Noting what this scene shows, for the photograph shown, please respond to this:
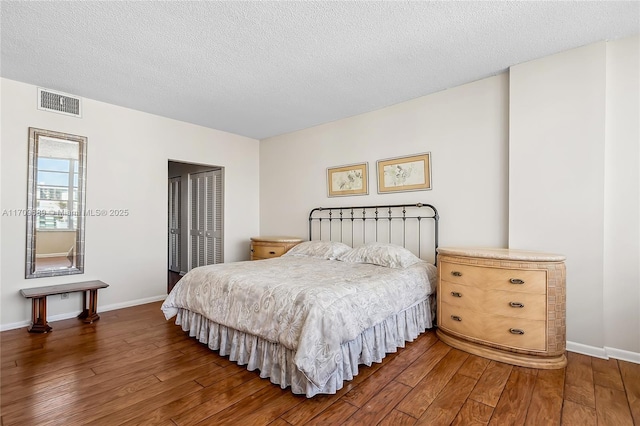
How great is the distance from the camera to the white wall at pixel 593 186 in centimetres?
236

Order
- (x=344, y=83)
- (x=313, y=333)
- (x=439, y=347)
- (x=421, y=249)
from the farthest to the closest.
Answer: (x=421, y=249), (x=344, y=83), (x=439, y=347), (x=313, y=333)

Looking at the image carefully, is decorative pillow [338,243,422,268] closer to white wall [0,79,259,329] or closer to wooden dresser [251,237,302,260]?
wooden dresser [251,237,302,260]

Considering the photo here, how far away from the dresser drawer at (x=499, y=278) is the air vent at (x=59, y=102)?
433 cm

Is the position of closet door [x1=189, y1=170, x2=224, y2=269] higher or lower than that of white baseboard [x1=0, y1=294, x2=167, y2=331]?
higher

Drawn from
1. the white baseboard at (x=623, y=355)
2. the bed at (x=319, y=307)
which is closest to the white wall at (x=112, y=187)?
the bed at (x=319, y=307)

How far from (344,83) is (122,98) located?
8.48 feet

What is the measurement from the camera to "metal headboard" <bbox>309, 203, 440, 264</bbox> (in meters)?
3.47

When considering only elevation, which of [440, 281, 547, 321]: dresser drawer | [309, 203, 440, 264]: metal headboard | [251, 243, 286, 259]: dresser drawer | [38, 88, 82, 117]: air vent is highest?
[38, 88, 82, 117]: air vent

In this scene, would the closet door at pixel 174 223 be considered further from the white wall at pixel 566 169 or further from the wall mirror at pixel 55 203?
the white wall at pixel 566 169

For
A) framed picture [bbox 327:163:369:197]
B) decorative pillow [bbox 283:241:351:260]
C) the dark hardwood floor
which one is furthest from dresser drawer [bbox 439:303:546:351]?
framed picture [bbox 327:163:369:197]

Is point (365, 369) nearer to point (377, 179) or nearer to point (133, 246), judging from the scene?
point (377, 179)

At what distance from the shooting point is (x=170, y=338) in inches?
111

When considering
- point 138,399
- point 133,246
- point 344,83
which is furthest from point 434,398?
point 133,246

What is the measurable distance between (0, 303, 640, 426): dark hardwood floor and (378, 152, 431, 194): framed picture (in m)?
1.75
